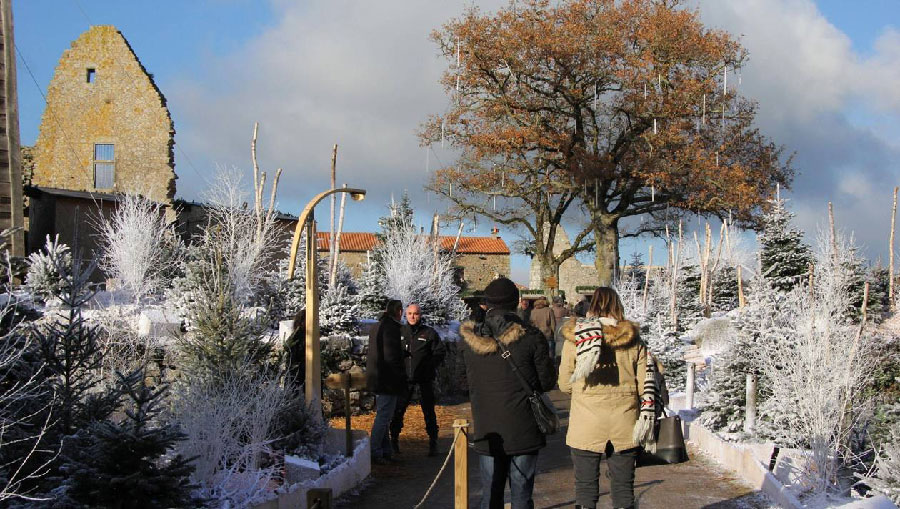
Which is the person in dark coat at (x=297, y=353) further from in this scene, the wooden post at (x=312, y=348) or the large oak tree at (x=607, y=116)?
the large oak tree at (x=607, y=116)

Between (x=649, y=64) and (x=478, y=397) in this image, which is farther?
(x=649, y=64)

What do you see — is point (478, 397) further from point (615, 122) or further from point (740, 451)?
point (615, 122)

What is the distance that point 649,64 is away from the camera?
2750 cm

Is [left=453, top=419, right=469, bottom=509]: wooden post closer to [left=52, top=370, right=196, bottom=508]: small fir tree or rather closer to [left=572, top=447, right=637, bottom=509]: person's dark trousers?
[left=572, top=447, right=637, bottom=509]: person's dark trousers

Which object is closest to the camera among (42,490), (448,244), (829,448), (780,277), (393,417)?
(42,490)

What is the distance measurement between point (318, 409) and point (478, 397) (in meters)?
3.67

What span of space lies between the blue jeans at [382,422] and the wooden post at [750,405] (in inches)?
156

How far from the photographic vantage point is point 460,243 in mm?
56312

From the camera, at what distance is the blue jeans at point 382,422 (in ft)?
29.7

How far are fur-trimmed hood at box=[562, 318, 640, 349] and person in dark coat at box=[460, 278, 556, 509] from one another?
19 cm

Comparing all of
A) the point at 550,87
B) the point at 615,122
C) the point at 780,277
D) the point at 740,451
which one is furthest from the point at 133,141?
the point at 740,451

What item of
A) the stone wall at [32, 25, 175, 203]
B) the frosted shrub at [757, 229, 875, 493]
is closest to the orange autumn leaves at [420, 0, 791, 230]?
the stone wall at [32, 25, 175, 203]

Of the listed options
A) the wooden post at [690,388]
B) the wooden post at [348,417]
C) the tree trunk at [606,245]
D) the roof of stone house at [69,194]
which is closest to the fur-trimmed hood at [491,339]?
the wooden post at [348,417]

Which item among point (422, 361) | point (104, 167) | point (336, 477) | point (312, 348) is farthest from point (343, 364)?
point (104, 167)
